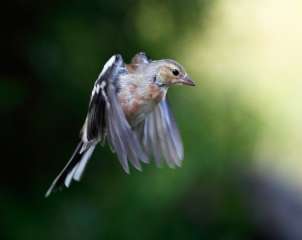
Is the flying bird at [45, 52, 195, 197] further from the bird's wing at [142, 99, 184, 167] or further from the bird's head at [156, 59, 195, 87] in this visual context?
the bird's wing at [142, 99, 184, 167]

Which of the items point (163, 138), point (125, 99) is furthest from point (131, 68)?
point (163, 138)

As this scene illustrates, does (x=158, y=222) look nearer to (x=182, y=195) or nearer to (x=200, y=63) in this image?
(x=182, y=195)

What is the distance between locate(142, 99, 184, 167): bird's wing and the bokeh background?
5.43ft

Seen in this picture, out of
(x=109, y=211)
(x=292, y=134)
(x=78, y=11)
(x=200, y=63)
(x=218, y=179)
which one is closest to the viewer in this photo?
(x=78, y=11)

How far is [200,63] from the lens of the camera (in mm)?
5855

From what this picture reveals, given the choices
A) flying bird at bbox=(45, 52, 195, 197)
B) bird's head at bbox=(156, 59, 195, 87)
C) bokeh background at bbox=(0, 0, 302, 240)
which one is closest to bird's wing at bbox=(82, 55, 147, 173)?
flying bird at bbox=(45, 52, 195, 197)

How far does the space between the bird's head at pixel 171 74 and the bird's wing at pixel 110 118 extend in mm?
149

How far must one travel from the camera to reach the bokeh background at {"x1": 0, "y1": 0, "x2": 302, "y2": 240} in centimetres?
508

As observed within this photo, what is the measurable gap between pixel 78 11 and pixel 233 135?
155cm

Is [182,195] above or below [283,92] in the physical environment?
below

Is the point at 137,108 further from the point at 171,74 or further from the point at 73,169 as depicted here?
the point at 73,169

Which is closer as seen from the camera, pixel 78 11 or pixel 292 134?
pixel 78 11

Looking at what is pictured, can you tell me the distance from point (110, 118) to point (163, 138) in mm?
536

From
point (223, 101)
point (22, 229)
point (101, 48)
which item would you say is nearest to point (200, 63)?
point (223, 101)
